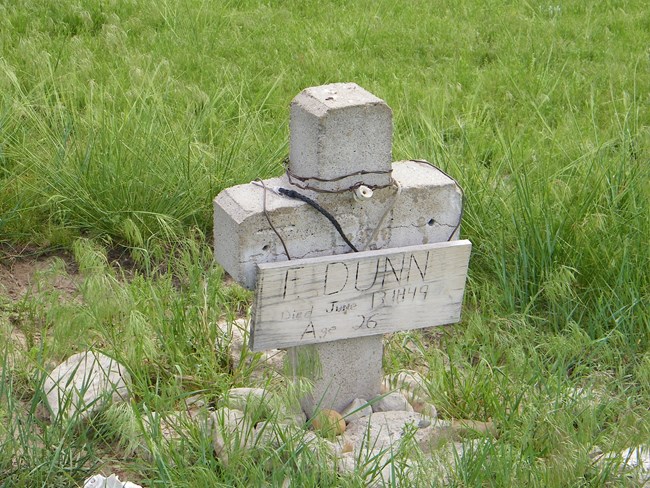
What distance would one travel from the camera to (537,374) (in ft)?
9.66

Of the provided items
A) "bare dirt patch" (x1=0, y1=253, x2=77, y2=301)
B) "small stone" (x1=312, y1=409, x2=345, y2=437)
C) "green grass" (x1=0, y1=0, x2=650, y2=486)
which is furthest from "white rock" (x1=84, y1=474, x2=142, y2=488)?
"bare dirt patch" (x1=0, y1=253, x2=77, y2=301)

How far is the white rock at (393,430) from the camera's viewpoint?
2.96 m

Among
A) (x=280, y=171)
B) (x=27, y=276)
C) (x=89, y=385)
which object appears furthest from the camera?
(x=280, y=171)

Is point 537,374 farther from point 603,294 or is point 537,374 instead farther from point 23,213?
point 23,213

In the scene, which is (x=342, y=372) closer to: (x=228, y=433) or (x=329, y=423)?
(x=329, y=423)

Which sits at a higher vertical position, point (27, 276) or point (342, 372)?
point (342, 372)

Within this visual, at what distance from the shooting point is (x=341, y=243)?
9.89 feet

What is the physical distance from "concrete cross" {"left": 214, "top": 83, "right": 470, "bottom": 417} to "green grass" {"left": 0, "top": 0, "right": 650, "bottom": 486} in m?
0.23

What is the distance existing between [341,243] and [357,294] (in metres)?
0.15

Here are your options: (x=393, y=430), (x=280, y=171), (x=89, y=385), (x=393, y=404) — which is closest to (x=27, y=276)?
(x=280, y=171)

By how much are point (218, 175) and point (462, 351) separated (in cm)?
127

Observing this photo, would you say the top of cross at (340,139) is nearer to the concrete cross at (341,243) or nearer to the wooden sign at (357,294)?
the concrete cross at (341,243)

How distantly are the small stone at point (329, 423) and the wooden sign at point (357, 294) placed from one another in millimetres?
203

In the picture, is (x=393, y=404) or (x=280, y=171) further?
(x=280, y=171)
